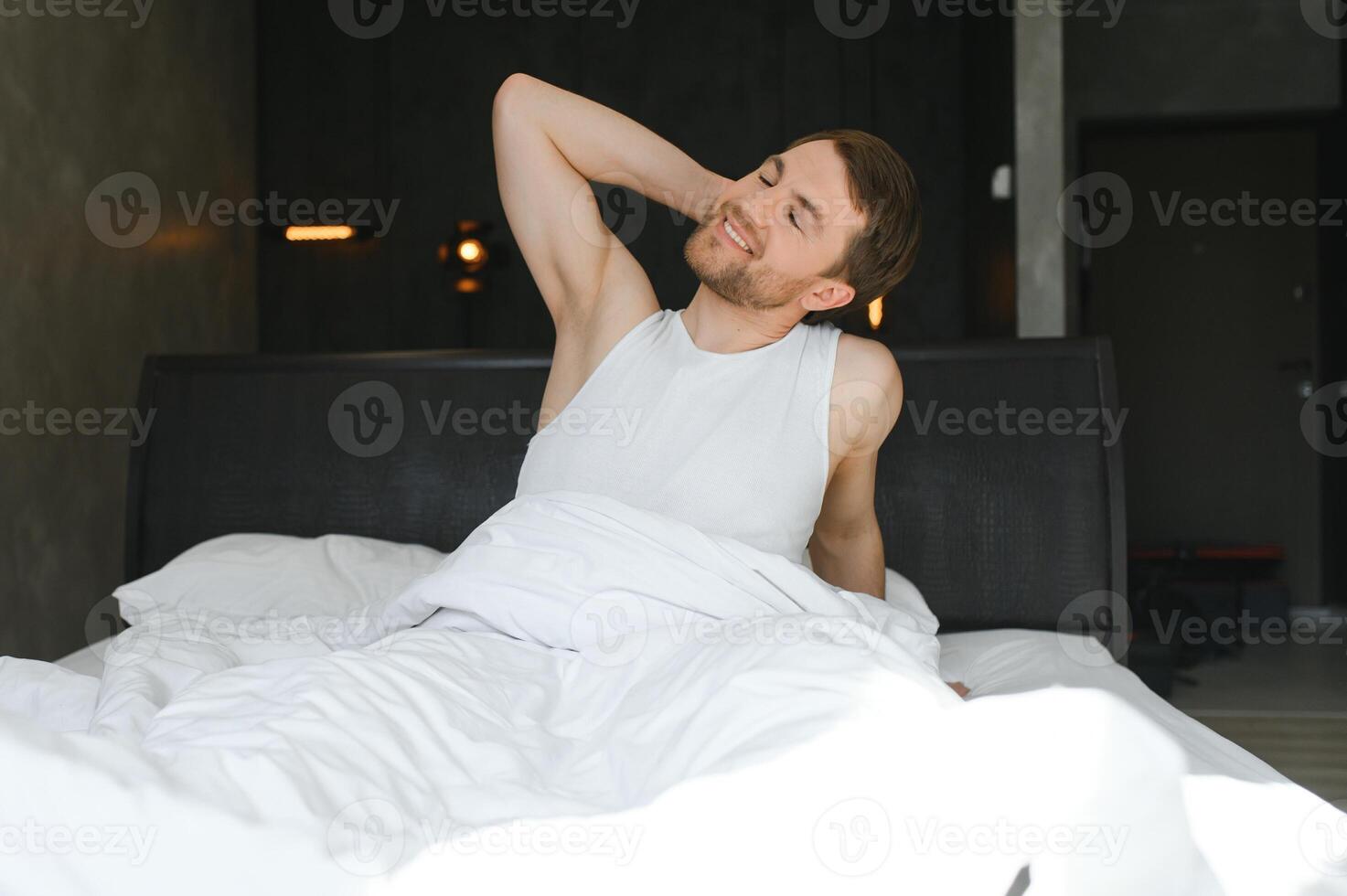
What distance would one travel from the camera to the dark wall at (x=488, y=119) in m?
4.54

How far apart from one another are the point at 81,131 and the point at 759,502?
2.78 m

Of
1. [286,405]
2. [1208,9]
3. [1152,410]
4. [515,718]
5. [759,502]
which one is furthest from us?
[1152,410]

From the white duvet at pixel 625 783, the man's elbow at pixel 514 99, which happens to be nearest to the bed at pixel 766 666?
the white duvet at pixel 625 783

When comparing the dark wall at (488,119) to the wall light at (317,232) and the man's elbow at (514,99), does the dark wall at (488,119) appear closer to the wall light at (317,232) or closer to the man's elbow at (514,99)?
the wall light at (317,232)

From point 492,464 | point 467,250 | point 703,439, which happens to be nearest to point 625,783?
point 703,439

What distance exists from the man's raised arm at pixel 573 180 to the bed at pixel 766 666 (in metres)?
0.39

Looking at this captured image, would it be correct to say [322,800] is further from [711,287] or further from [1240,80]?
[1240,80]

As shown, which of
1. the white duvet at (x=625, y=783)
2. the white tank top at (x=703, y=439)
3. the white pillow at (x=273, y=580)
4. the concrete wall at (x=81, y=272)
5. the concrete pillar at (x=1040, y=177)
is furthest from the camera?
the concrete pillar at (x=1040, y=177)

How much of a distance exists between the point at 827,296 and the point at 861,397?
0.50ft

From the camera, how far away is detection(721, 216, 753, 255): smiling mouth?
1.52 metres

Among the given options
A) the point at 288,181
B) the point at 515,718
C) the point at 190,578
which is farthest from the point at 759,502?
the point at 288,181

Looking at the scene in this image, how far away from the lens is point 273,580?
6.51 feet

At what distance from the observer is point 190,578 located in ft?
6.53

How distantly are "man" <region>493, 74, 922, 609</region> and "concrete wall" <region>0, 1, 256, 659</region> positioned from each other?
195cm
